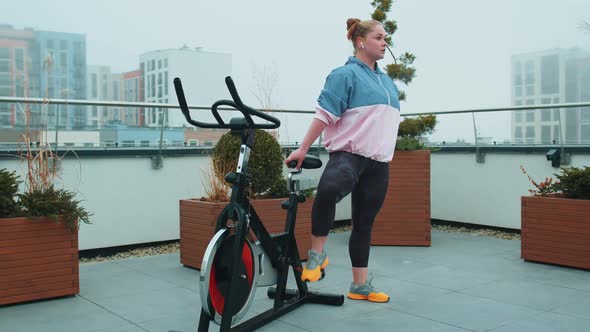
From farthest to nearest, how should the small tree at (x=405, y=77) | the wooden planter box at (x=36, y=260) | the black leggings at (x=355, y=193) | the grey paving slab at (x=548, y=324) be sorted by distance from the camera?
the small tree at (x=405, y=77)
the wooden planter box at (x=36, y=260)
the black leggings at (x=355, y=193)
the grey paving slab at (x=548, y=324)

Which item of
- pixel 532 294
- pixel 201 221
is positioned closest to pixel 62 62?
pixel 201 221

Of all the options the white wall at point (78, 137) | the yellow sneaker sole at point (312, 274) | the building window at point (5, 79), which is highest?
the building window at point (5, 79)

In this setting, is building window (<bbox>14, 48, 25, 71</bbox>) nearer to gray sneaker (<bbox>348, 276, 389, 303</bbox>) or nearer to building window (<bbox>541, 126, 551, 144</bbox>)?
gray sneaker (<bbox>348, 276, 389, 303</bbox>)

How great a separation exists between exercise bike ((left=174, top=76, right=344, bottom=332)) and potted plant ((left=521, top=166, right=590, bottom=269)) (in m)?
2.25

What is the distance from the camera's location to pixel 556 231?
14.2ft

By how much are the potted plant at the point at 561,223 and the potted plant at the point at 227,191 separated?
1.92m

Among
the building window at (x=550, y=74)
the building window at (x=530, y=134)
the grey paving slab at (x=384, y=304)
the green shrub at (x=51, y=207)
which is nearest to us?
the grey paving slab at (x=384, y=304)

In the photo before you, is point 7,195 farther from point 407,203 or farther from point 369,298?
point 407,203

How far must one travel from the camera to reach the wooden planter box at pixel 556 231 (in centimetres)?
418

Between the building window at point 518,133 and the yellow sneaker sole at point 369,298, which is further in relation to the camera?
the building window at point 518,133

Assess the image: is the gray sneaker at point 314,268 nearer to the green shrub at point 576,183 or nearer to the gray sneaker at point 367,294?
the gray sneaker at point 367,294

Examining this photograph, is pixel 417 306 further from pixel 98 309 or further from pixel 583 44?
pixel 583 44

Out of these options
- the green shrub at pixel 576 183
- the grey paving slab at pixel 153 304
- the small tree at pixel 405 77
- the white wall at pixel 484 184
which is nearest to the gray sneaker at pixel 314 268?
the grey paving slab at pixel 153 304

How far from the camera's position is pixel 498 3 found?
780 centimetres
